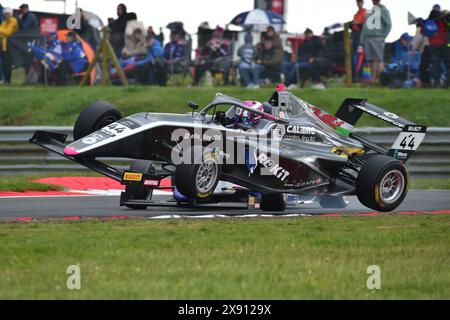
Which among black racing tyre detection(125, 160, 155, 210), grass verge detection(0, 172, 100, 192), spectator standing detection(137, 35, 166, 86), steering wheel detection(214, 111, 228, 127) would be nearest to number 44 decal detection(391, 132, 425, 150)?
steering wheel detection(214, 111, 228, 127)

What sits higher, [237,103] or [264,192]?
[237,103]

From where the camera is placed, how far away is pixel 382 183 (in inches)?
530

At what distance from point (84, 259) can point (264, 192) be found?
453cm

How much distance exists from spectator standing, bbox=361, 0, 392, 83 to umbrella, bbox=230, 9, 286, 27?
3.26 metres

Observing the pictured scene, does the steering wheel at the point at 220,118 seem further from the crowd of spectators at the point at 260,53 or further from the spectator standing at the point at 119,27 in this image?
the spectator standing at the point at 119,27

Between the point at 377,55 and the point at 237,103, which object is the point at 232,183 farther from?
the point at 377,55

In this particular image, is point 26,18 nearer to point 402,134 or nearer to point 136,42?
point 136,42

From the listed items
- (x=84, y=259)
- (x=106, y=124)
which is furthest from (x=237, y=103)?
(x=84, y=259)

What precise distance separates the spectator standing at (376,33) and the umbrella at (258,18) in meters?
3.26

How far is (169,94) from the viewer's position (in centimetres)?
2225

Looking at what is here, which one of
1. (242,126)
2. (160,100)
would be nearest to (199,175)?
(242,126)

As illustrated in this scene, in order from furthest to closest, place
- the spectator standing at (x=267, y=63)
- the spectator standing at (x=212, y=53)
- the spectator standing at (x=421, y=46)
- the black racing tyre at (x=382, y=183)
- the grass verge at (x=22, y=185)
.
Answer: the spectator standing at (x=212, y=53) < the spectator standing at (x=267, y=63) < the spectator standing at (x=421, y=46) < the grass verge at (x=22, y=185) < the black racing tyre at (x=382, y=183)

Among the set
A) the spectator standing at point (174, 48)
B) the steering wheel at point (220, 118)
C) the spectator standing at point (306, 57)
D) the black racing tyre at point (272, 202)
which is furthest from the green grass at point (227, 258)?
the spectator standing at point (174, 48)

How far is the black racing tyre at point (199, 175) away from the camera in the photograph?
1212cm
